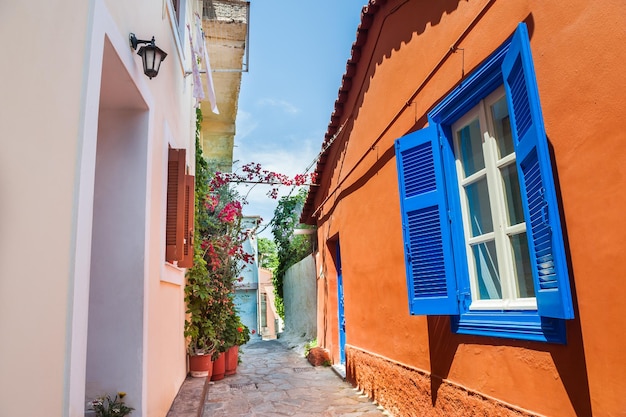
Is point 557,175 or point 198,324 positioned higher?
point 557,175

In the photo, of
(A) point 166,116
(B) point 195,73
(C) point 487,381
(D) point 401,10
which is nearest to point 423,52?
(D) point 401,10

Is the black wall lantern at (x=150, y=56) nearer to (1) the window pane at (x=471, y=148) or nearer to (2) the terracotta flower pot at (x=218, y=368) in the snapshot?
(1) the window pane at (x=471, y=148)

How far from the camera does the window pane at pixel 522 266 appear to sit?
3146 mm

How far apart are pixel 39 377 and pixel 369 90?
17.8 ft

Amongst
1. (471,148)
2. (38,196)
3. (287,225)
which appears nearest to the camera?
(38,196)

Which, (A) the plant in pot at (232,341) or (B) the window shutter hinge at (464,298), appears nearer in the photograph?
(B) the window shutter hinge at (464,298)

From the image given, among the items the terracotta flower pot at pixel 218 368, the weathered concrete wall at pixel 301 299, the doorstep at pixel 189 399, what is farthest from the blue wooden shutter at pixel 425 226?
the weathered concrete wall at pixel 301 299

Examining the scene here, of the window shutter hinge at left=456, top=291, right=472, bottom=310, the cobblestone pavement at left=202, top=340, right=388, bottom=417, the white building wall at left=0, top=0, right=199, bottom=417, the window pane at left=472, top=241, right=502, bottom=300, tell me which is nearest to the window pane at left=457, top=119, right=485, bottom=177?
the window pane at left=472, top=241, right=502, bottom=300

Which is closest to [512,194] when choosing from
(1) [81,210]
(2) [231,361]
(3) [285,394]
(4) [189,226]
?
(1) [81,210]

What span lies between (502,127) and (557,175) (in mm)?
891

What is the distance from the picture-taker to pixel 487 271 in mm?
3619

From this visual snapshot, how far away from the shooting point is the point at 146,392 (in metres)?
3.51

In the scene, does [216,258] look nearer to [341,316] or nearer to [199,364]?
[199,364]

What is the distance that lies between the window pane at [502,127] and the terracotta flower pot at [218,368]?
5907mm
